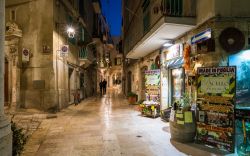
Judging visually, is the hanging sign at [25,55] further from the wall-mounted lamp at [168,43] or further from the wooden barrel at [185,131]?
the wooden barrel at [185,131]

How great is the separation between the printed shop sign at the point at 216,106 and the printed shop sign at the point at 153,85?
5507mm

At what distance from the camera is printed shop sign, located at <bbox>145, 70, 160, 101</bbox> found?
12.1 meters

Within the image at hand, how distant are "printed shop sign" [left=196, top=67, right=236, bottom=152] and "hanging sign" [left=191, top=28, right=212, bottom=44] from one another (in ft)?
3.97

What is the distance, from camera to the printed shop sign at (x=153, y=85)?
39.6 ft

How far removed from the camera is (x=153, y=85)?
1223 centimetres

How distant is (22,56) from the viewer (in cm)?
1283

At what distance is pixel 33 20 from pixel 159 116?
8989mm

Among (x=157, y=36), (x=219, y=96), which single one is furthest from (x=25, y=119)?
(x=219, y=96)

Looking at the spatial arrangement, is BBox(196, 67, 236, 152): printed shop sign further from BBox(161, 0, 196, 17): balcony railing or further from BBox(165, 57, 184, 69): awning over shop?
BBox(165, 57, 184, 69): awning over shop

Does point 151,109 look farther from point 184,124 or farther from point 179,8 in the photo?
point 179,8

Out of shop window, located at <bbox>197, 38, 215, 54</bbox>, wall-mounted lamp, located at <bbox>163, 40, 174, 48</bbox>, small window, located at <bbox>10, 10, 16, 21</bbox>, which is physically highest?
small window, located at <bbox>10, 10, 16, 21</bbox>

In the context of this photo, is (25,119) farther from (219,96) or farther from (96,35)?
(96,35)

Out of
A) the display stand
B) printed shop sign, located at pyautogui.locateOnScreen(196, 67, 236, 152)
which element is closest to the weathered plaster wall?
the display stand

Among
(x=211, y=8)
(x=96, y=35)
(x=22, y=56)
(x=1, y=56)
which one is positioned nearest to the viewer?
(x=1, y=56)
